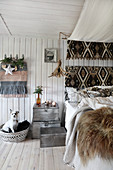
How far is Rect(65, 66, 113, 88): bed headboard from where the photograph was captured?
2793mm

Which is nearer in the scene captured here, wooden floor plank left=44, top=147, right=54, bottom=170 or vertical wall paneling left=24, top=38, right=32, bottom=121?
wooden floor plank left=44, top=147, right=54, bottom=170

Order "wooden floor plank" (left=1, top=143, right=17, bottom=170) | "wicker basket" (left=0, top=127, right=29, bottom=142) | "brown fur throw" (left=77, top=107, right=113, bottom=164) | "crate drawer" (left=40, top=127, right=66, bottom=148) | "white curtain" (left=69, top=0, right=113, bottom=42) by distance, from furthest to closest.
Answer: "wicker basket" (left=0, top=127, right=29, bottom=142) < "crate drawer" (left=40, top=127, right=66, bottom=148) < "wooden floor plank" (left=1, top=143, right=17, bottom=170) < "white curtain" (left=69, top=0, right=113, bottom=42) < "brown fur throw" (left=77, top=107, right=113, bottom=164)

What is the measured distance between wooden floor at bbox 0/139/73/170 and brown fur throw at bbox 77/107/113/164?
720mm

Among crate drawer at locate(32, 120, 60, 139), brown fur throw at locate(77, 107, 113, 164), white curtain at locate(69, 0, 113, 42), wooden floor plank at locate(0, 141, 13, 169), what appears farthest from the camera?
crate drawer at locate(32, 120, 60, 139)

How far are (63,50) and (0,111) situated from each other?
2.24 metres

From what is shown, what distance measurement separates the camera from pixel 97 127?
1067 millimetres

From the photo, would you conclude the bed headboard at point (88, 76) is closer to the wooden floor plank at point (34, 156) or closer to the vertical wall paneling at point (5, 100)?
the wooden floor plank at point (34, 156)

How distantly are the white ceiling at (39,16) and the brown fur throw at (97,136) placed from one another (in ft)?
5.45

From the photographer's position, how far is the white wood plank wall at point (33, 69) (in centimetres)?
277

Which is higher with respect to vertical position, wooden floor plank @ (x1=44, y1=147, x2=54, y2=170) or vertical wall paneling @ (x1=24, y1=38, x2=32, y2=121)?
vertical wall paneling @ (x1=24, y1=38, x2=32, y2=121)

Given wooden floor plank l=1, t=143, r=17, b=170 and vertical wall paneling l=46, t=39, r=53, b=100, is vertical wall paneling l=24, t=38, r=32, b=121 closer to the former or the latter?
vertical wall paneling l=46, t=39, r=53, b=100

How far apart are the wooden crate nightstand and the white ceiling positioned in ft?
5.80

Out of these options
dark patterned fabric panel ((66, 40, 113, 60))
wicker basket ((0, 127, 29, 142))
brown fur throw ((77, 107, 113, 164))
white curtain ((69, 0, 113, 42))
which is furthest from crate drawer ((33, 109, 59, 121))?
white curtain ((69, 0, 113, 42))

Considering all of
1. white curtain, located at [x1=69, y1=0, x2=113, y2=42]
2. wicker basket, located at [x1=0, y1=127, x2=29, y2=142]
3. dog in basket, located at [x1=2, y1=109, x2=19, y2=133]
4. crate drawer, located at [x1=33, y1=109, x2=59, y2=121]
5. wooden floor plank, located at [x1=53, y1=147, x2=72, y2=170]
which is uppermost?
white curtain, located at [x1=69, y1=0, x2=113, y2=42]
